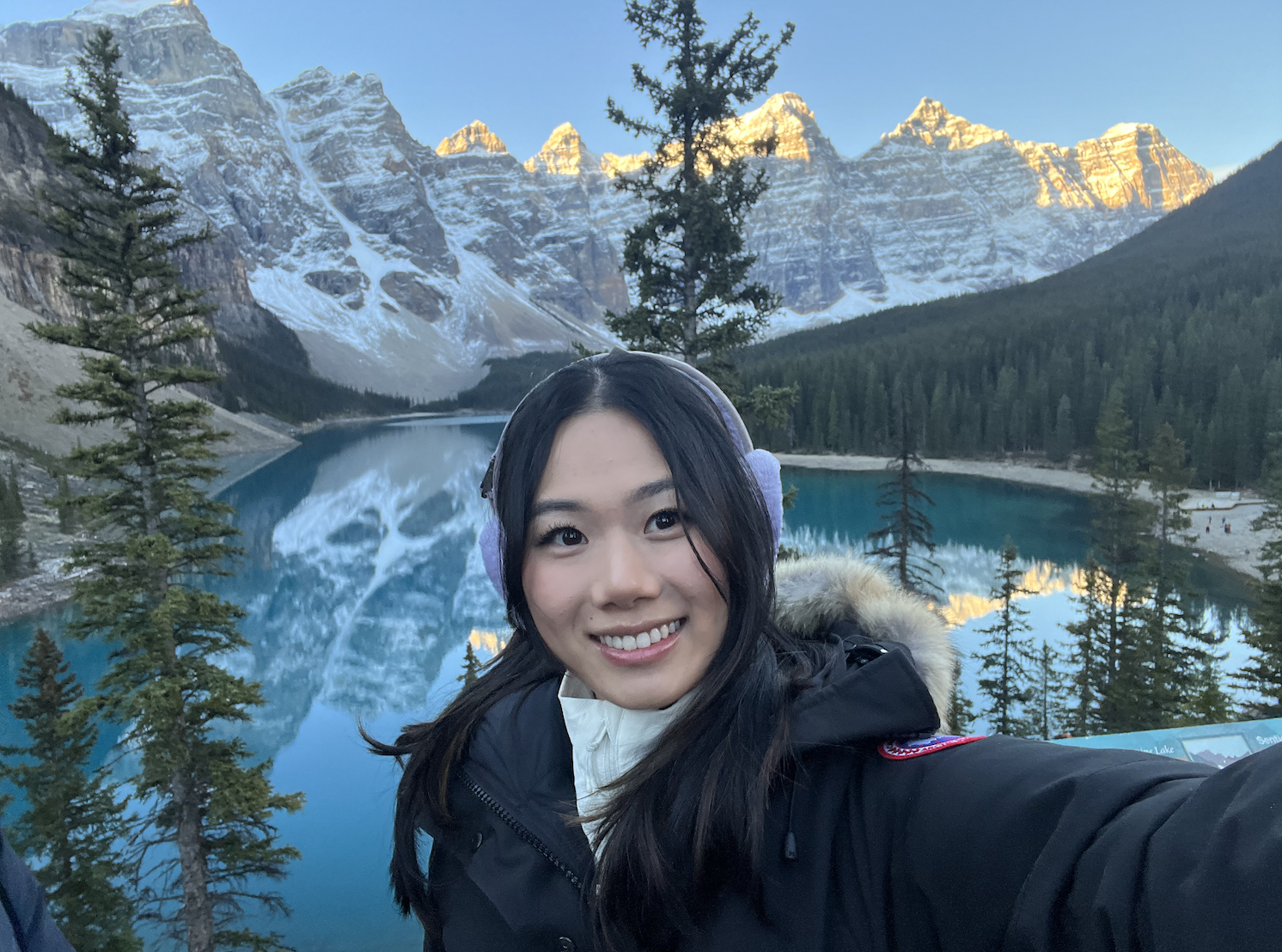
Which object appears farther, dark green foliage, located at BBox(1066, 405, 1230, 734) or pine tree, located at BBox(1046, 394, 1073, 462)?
pine tree, located at BBox(1046, 394, 1073, 462)

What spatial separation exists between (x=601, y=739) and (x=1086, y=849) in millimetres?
811

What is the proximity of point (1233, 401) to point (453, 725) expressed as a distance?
61.2 m

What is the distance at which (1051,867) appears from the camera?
0.82m

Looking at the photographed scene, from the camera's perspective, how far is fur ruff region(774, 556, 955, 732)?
1.28m

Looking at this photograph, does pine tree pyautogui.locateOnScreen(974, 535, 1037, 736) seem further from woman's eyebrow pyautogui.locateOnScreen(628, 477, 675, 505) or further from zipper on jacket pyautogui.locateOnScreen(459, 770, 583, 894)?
woman's eyebrow pyautogui.locateOnScreen(628, 477, 675, 505)

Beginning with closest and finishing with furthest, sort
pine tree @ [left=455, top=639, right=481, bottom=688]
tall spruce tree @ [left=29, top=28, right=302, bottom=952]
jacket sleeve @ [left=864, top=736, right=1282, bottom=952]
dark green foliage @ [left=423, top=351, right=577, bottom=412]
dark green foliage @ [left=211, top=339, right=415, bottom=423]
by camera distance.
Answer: jacket sleeve @ [left=864, top=736, right=1282, bottom=952] < pine tree @ [left=455, top=639, right=481, bottom=688] < tall spruce tree @ [left=29, top=28, right=302, bottom=952] < dark green foliage @ [left=211, top=339, right=415, bottom=423] < dark green foliage @ [left=423, top=351, right=577, bottom=412]

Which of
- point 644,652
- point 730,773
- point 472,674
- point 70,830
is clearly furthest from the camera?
point 70,830

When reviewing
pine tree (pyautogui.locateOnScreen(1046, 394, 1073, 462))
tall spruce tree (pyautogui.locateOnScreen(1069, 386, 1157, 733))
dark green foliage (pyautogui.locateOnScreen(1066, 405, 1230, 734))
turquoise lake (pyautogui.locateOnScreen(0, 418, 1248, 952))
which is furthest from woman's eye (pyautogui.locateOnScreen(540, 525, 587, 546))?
pine tree (pyautogui.locateOnScreen(1046, 394, 1073, 462))

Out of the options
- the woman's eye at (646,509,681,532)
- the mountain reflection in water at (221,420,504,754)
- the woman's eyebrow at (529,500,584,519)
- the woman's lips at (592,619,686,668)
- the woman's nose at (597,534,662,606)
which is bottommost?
the mountain reflection in water at (221,420,504,754)

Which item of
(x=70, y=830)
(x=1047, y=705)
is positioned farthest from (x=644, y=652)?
(x=1047, y=705)

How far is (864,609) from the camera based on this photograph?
1.44 meters

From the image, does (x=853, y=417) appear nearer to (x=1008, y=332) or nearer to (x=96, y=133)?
(x=1008, y=332)

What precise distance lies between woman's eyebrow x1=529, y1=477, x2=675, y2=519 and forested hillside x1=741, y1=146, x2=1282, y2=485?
184 ft

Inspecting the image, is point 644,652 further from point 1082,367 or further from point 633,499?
point 1082,367
